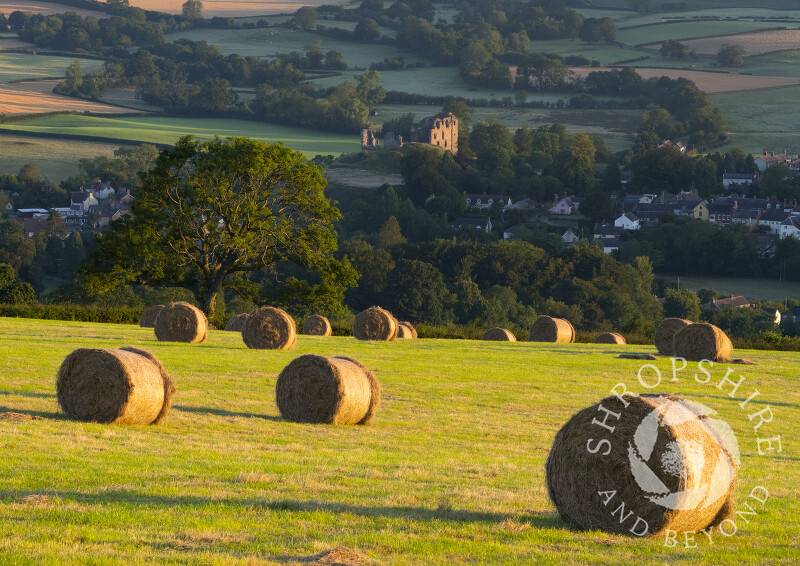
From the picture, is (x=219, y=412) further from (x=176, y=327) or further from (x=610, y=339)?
(x=610, y=339)

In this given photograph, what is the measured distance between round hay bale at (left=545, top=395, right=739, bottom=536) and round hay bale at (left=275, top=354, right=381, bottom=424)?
369 inches

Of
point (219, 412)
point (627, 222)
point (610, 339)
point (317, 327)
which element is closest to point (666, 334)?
point (610, 339)

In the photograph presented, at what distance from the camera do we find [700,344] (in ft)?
138

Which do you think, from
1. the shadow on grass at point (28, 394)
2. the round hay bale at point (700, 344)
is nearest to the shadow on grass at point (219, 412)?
the shadow on grass at point (28, 394)

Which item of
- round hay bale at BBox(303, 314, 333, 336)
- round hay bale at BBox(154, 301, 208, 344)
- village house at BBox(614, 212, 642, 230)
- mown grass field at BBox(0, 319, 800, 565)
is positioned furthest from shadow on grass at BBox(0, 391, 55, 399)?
village house at BBox(614, 212, 642, 230)

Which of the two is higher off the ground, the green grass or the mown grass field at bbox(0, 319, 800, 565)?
the mown grass field at bbox(0, 319, 800, 565)

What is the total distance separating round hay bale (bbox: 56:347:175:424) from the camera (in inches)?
774

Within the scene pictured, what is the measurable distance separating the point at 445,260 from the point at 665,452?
4734 inches

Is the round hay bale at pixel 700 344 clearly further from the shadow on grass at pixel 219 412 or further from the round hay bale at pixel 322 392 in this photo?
the shadow on grass at pixel 219 412

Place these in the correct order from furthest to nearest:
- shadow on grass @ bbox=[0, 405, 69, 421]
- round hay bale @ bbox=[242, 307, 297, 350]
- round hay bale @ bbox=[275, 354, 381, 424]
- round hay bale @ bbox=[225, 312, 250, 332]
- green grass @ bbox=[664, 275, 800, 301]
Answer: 1. green grass @ bbox=[664, 275, 800, 301]
2. round hay bale @ bbox=[225, 312, 250, 332]
3. round hay bale @ bbox=[242, 307, 297, 350]
4. round hay bale @ bbox=[275, 354, 381, 424]
5. shadow on grass @ bbox=[0, 405, 69, 421]

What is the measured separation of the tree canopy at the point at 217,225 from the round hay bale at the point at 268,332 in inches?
532

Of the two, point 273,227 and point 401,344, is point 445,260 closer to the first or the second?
point 273,227

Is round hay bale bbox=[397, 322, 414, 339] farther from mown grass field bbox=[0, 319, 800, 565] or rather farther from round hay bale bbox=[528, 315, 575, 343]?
mown grass field bbox=[0, 319, 800, 565]

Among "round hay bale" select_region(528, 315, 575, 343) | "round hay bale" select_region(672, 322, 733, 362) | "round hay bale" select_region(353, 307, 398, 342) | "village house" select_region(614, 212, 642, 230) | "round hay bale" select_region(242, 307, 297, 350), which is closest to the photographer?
"round hay bale" select_region(242, 307, 297, 350)
